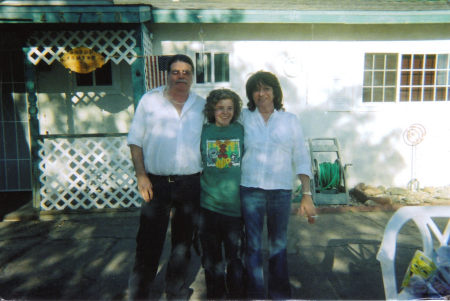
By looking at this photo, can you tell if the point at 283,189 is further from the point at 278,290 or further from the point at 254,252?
the point at 278,290

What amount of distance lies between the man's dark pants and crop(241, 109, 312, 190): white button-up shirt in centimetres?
51

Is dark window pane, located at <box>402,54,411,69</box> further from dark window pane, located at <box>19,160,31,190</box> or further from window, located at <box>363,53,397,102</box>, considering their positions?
dark window pane, located at <box>19,160,31,190</box>

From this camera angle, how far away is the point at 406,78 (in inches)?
278

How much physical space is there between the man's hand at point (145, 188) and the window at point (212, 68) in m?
4.25

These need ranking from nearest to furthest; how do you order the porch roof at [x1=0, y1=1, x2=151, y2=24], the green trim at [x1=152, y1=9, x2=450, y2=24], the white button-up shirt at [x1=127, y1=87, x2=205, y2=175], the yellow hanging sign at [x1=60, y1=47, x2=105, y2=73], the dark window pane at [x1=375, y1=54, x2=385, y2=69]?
the white button-up shirt at [x1=127, y1=87, x2=205, y2=175]
the porch roof at [x1=0, y1=1, x2=151, y2=24]
the yellow hanging sign at [x1=60, y1=47, x2=105, y2=73]
the green trim at [x1=152, y1=9, x2=450, y2=24]
the dark window pane at [x1=375, y1=54, x2=385, y2=69]

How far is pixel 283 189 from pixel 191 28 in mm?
4753

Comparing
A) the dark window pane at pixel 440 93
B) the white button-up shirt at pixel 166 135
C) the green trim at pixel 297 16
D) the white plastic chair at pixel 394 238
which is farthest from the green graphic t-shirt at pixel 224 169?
the dark window pane at pixel 440 93

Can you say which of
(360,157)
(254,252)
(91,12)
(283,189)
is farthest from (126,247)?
(360,157)

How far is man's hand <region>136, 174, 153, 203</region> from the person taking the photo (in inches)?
104

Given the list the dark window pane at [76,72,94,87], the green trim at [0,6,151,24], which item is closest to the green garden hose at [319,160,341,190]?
the green trim at [0,6,151,24]

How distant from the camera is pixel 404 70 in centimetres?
695

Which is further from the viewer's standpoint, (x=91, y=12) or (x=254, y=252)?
(x=91, y=12)

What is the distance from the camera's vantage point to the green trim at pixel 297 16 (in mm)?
5816

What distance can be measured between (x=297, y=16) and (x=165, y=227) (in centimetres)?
470
